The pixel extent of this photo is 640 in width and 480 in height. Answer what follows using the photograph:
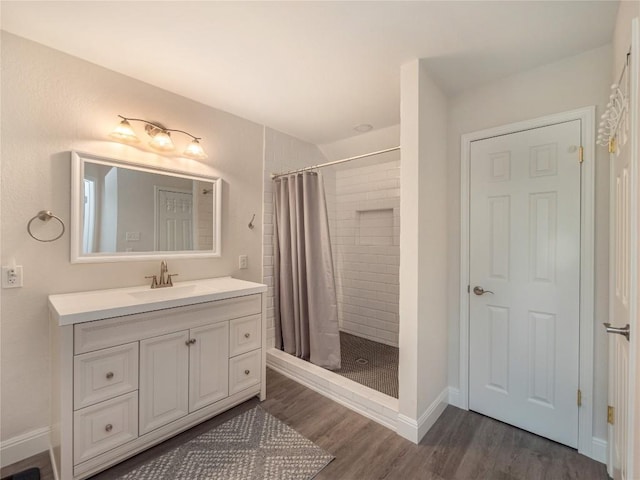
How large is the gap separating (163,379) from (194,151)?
1660 mm

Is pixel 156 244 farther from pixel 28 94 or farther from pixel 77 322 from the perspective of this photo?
pixel 28 94

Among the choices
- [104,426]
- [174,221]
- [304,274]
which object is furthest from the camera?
[304,274]

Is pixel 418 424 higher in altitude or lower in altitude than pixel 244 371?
lower

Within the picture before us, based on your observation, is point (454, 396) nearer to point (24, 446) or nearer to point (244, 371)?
point (244, 371)

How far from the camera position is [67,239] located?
1.72 m

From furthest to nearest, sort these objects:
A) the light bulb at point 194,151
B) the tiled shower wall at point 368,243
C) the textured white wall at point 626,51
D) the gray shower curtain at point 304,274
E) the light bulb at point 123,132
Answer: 1. the tiled shower wall at point 368,243
2. the gray shower curtain at point 304,274
3. the light bulb at point 194,151
4. the light bulb at point 123,132
5. the textured white wall at point 626,51

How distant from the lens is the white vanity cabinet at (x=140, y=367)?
135 centimetres

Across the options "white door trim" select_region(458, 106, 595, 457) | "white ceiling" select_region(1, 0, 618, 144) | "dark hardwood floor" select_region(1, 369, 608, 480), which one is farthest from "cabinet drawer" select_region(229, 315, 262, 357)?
"white door trim" select_region(458, 106, 595, 457)

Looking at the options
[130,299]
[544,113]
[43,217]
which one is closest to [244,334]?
[130,299]

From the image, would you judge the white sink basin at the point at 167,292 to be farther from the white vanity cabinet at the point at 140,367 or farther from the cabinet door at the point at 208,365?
the cabinet door at the point at 208,365

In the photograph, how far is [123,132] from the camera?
6.14 ft

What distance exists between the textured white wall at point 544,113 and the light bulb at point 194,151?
2005 millimetres

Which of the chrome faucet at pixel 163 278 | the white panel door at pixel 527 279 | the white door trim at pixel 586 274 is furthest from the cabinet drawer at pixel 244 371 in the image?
the white door trim at pixel 586 274

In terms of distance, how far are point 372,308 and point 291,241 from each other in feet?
4.58
